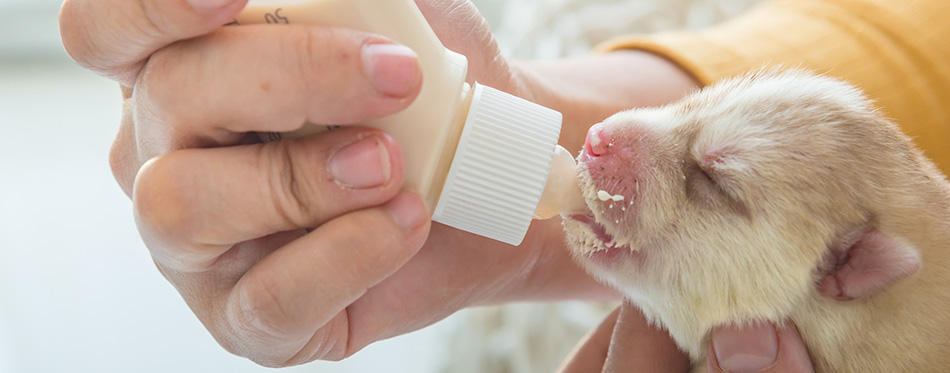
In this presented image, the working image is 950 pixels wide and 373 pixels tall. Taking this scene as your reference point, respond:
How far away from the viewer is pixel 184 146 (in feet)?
2.13

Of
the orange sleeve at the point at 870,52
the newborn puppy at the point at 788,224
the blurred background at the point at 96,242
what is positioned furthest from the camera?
the blurred background at the point at 96,242

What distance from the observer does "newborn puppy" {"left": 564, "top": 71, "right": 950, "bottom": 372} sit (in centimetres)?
67

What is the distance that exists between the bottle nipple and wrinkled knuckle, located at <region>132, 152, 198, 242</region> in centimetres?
28

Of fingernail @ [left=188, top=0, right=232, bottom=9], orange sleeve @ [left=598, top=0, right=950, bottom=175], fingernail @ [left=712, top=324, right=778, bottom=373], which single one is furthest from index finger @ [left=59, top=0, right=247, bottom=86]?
orange sleeve @ [left=598, top=0, right=950, bottom=175]

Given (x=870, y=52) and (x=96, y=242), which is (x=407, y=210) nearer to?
(x=870, y=52)

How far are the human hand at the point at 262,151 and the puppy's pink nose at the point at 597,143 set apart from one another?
0.58 feet

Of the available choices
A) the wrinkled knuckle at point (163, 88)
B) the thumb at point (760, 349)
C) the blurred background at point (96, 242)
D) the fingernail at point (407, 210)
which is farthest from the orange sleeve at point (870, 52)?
the wrinkled knuckle at point (163, 88)

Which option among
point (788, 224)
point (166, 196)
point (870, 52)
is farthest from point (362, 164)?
point (870, 52)

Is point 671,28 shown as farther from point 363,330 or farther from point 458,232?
point 363,330

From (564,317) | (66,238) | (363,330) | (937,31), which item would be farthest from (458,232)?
(66,238)

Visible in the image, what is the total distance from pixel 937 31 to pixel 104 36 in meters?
1.10

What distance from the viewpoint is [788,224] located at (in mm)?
670

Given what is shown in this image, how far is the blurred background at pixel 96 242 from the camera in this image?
1407mm

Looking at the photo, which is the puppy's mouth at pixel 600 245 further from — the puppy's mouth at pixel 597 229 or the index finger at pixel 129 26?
the index finger at pixel 129 26
